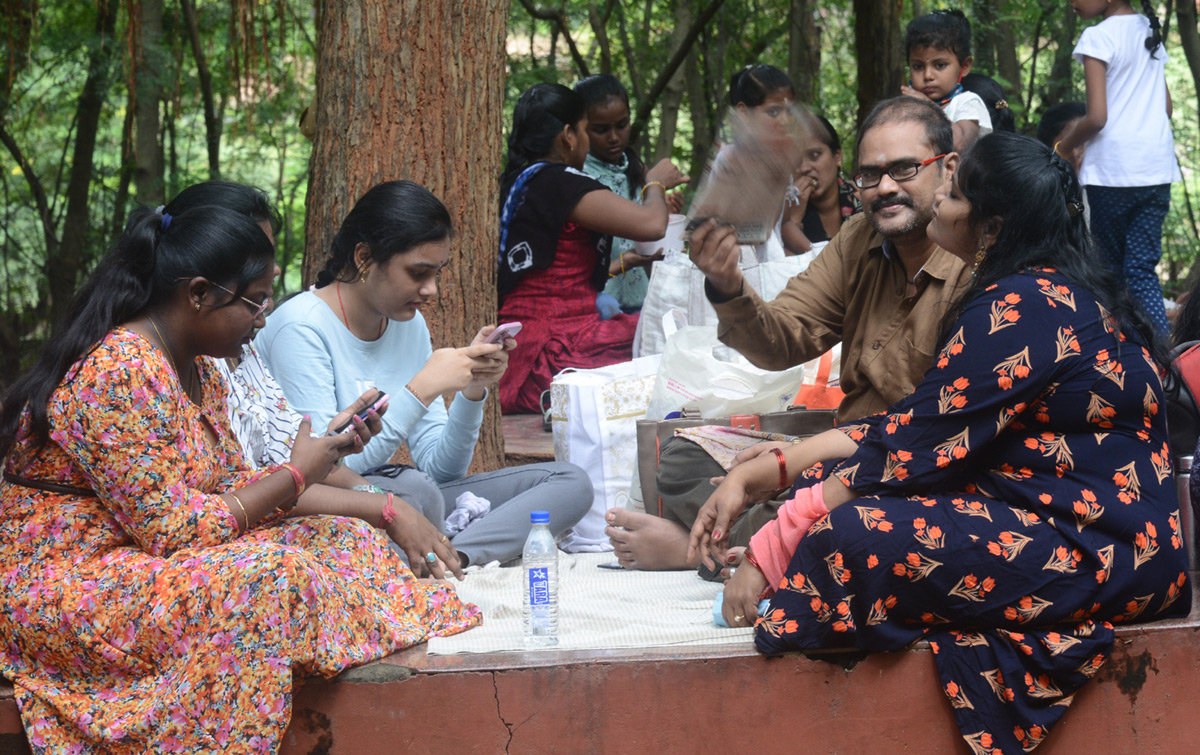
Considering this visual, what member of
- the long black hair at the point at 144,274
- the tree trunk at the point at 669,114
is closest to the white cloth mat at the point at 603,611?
the long black hair at the point at 144,274

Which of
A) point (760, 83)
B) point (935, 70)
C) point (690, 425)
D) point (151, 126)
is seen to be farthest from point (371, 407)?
point (151, 126)

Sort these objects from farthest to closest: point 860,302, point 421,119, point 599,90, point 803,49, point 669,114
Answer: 1. point 803,49
2. point 669,114
3. point 599,90
4. point 421,119
5. point 860,302

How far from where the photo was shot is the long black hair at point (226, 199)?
2.85 metres

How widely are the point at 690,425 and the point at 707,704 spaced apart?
1.41 meters

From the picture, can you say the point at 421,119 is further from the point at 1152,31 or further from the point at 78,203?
the point at 78,203

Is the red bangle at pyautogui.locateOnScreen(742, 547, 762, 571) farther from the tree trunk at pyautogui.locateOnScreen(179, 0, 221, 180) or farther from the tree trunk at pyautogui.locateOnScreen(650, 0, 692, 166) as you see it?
A: the tree trunk at pyautogui.locateOnScreen(179, 0, 221, 180)

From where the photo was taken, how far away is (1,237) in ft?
38.0

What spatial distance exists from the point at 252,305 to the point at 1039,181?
5.92ft

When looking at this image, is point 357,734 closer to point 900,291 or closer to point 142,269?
point 142,269

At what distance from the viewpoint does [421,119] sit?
167 inches

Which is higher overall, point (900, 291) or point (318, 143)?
point (318, 143)

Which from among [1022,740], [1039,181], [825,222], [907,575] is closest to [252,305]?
[907,575]

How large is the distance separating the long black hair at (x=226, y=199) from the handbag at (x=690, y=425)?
1453mm

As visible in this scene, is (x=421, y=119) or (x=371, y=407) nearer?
(x=371, y=407)
